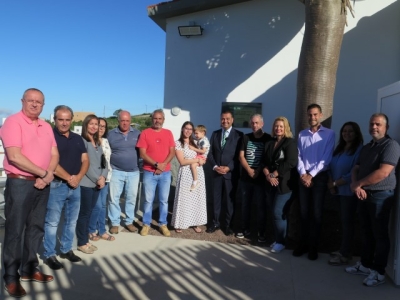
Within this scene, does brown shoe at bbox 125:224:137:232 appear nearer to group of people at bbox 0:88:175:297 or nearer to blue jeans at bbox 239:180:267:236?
group of people at bbox 0:88:175:297

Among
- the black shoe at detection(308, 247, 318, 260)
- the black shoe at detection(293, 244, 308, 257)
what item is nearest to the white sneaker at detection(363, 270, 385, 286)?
the black shoe at detection(308, 247, 318, 260)

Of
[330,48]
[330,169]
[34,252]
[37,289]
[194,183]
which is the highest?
[330,48]

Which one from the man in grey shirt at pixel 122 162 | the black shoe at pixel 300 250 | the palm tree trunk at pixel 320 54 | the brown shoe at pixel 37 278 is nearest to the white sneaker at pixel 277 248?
the black shoe at pixel 300 250

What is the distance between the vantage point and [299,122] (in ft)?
16.9

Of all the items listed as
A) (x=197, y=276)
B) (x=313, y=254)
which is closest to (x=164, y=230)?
(x=197, y=276)

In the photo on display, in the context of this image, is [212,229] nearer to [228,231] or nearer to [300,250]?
[228,231]

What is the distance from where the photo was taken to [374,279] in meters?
3.73

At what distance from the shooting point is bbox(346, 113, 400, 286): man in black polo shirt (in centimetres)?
352

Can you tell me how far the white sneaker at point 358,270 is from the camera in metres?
3.99

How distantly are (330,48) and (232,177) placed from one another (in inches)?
100

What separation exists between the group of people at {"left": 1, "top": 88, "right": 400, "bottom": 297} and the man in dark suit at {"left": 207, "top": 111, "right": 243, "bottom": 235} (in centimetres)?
2

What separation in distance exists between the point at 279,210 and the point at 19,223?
3.28m

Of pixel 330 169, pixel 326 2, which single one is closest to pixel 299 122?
pixel 330 169

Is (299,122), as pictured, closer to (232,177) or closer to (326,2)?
(232,177)
